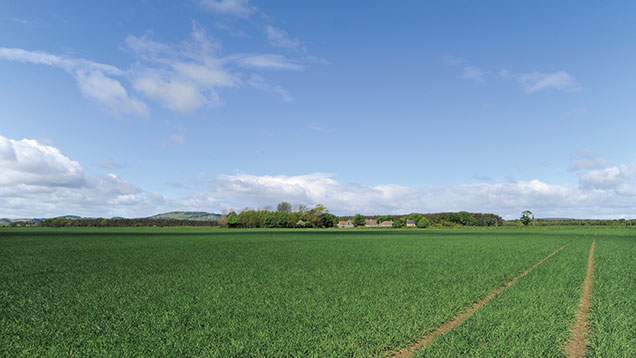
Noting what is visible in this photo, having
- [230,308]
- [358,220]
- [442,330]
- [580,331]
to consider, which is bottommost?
[580,331]

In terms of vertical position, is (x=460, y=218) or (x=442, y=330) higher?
(x=460, y=218)

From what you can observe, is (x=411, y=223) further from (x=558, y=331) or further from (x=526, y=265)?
(x=558, y=331)

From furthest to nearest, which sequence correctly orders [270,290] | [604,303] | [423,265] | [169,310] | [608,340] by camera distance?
1. [423,265]
2. [270,290]
3. [604,303]
4. [169,310]
5. [608,340]

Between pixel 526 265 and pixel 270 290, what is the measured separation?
50.2 ft

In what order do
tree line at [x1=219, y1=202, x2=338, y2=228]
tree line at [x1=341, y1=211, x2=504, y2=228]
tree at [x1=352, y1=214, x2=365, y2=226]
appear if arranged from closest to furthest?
tree line at [x1=219, y1=202, x2=338, y2=228] < tree line at [x1=341, y1=211, x2=504, y2=228] < tree at [x1=352, y1=214, x2=365, y2=226]

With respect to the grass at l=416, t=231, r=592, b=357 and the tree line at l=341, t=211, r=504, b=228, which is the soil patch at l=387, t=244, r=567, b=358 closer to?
the grass at l=416, t=231, r=592, b=357

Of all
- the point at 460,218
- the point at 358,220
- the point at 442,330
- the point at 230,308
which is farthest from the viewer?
the point at 358,220

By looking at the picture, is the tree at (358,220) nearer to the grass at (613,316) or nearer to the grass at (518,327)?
the grass at (613,316)

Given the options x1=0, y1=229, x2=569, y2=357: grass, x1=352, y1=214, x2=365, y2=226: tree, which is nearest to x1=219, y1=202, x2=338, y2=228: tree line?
x1=352, y1=214, x2=365, y2=226: tree

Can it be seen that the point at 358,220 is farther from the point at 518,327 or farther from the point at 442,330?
the point at 442,330

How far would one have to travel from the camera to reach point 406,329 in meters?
7.92

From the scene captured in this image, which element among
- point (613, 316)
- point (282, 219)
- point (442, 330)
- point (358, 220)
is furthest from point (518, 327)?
point (358, 220)

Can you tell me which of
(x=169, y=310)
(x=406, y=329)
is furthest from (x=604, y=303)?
(x=169, y=310)

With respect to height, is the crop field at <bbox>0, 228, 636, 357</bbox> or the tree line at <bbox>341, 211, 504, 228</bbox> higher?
the tree line at <bbox>341, 211, 504, 228</bbox>
